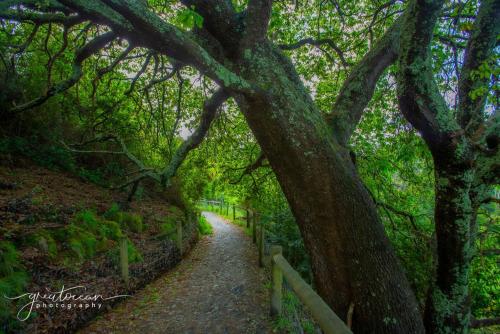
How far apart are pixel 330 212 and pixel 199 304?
4.12 meters

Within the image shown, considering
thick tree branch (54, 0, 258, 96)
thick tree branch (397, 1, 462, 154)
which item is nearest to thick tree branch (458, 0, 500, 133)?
thick tree branch (397, 1, 462, 154)

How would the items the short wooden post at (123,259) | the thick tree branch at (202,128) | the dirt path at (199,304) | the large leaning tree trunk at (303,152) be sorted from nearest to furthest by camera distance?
the large leaning tree trunk at (303,152)
the thick tree branch at (202,128)
the dirt path at (199,304)
the short wooden post at (123,259)

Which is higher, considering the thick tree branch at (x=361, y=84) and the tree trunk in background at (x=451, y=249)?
the thick tree branch at (x=361, y=84)

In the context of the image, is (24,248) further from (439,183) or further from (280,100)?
(439,183)

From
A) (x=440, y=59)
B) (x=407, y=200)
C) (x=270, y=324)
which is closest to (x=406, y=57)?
(x=440, y=59)

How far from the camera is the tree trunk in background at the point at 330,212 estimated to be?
2615 millimetres

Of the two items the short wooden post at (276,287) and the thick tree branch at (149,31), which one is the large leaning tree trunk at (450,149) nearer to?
the thick tree branch at (149,31)

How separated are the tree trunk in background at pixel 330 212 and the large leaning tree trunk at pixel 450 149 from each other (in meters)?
0.60

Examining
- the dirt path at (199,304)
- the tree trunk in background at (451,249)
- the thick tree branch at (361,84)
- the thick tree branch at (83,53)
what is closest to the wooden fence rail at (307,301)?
the dirt path at (199,304)

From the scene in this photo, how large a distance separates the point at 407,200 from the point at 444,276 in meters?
4.55

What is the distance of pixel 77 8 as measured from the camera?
2.40m

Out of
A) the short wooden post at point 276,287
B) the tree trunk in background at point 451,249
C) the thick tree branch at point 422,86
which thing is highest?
the thick tree branch at point 422,86

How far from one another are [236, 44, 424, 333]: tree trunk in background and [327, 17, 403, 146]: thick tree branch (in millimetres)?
514

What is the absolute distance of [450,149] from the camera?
268 centimetres
